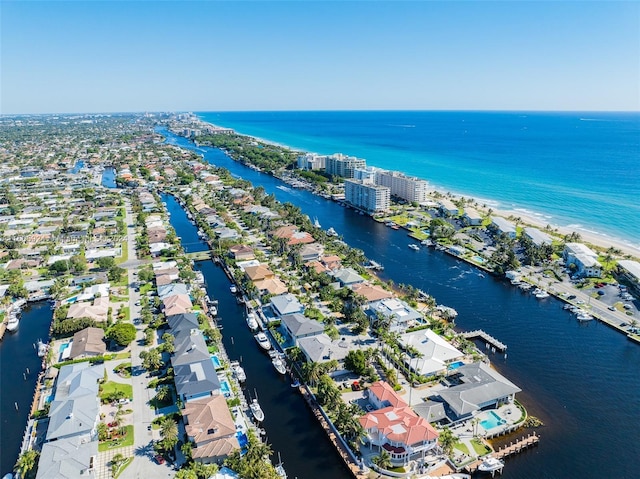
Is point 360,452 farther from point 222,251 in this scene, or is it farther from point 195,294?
point 222,251

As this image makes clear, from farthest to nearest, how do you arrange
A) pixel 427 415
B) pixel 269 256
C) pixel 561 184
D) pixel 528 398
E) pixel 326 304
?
pixel 561 184, pixel 269 256, pixel 326 304, pixel 528 398, pixel 427 415

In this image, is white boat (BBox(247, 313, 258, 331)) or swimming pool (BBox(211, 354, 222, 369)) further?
white boat (BBox(247, 313, 258, 331))

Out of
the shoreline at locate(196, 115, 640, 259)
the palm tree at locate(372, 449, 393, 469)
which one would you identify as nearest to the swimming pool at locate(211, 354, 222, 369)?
the palm tree at locate(372, 449, 393, 469)

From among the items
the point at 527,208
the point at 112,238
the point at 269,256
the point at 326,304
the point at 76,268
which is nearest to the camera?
the point at 326,304

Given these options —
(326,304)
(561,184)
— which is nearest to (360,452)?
(326,304)

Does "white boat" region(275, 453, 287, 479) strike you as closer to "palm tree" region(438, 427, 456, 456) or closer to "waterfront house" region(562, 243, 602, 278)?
"palm tree" region(438, 427, 456, 456)

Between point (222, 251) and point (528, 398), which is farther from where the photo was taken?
point (222, 251)

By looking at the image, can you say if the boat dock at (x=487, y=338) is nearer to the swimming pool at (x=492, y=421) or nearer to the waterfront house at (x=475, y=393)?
the waterfront house at (x=475, y=393)
